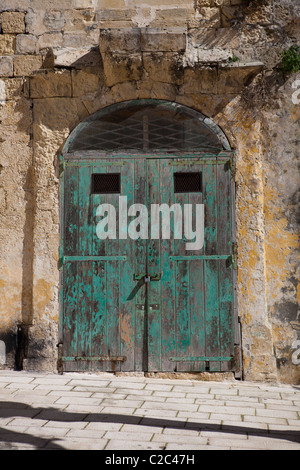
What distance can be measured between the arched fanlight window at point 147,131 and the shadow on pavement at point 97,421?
2.57 meters

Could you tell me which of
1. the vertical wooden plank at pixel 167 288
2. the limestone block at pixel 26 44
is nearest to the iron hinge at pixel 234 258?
the vertical wooden plank at pixel 167 288

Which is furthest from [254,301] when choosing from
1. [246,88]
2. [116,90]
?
[116,90]

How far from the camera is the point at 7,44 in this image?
17.9ft

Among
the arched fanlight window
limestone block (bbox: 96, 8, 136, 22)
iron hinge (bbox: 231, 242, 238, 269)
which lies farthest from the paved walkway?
limestone block (bbox: 96, 8, 136, 22)

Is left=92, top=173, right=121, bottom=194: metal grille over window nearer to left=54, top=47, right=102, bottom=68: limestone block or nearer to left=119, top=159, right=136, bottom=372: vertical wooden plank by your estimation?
left=119, top=159, right=136, bottom=372: vertical wooden plank

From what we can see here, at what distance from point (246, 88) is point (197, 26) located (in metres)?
0.82

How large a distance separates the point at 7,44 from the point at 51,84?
2.22ft

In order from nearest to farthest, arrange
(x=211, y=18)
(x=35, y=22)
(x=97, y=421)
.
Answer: (x=97, y=421), (x=211, y=18), (x=35, y=22)

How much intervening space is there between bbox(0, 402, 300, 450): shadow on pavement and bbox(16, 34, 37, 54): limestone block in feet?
11.4

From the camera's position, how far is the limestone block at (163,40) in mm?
5066

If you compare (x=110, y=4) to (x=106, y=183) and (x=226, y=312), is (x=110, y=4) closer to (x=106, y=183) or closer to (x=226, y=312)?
(x=106, y=183)

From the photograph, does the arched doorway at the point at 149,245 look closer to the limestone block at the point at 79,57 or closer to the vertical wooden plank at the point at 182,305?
the vertical wooden plank at the point at 182,305

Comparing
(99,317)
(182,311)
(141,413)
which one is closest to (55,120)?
(99,317)

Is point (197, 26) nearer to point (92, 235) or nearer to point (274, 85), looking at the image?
point (274, 85)
